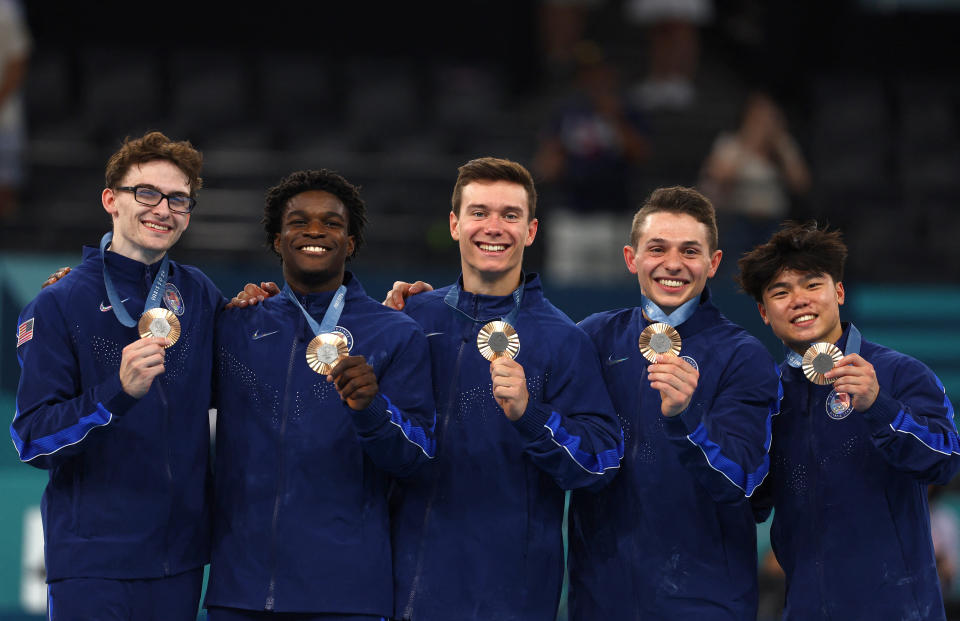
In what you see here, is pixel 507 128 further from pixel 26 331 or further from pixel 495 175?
pixel 26 331

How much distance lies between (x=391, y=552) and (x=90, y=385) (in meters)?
1.22

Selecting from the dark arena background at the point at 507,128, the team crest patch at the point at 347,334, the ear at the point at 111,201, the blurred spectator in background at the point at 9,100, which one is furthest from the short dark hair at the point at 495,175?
the blurred spectator in background at the point at 9,100

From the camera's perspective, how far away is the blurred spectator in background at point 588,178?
9625mm

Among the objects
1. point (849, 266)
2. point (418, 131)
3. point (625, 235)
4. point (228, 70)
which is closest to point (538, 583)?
point (625, 235)

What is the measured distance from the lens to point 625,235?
959 cm

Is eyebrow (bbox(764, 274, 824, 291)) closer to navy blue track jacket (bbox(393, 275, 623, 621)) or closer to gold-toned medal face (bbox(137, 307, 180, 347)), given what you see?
navy blue track jacket (bbox(393, 275, 623, 621))

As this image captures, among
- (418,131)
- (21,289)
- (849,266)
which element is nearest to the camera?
(21,289)

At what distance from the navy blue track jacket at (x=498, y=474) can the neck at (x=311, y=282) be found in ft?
1.37

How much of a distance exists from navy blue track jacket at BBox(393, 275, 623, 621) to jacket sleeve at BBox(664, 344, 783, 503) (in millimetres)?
313

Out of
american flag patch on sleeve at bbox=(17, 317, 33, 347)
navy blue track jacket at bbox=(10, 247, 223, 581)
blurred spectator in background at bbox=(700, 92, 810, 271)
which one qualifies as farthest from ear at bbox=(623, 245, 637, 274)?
blurred spectator in background at bbox=(700, 92, 810, 271)

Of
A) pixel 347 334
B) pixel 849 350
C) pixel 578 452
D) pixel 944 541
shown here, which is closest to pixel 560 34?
pixel 944 541

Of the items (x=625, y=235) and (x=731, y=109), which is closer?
(x=625, y=235)

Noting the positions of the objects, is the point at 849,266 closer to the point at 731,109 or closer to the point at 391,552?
the point at 731,109

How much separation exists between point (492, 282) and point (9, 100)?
20.1 ft
